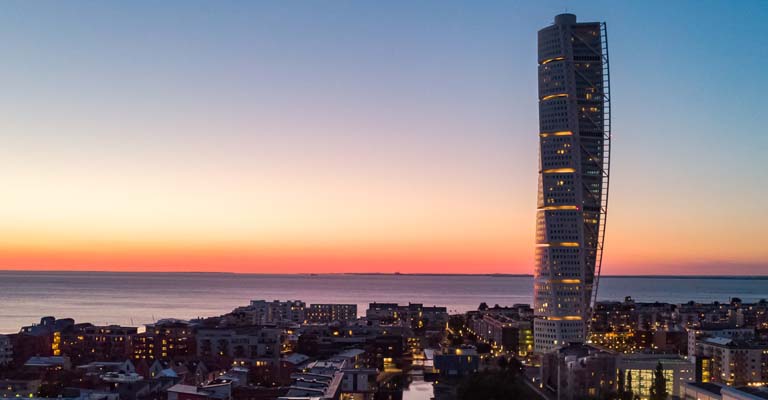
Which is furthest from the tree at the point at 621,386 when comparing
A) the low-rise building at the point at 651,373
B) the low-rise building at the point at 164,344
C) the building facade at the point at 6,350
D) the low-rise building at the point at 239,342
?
the building facade at the point at 6,350

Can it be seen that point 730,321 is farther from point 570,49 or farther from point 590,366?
point 590,366

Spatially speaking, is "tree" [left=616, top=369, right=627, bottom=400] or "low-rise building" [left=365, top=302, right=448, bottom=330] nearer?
"tree" [left=616, top=369, right=627, bottom=400]

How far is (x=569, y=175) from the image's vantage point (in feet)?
180

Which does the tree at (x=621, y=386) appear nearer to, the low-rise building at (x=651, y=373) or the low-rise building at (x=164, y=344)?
the low-rise building at (x=651, y=373)

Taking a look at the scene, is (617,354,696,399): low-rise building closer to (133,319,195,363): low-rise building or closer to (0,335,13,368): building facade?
(133,319,195,363): low-rise building

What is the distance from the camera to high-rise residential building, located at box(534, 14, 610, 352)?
54.1m

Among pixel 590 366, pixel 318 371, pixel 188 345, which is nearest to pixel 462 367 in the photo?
pixel 590 366

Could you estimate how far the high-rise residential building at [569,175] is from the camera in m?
54.1

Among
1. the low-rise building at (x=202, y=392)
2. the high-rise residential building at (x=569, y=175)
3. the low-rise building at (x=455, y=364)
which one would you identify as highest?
the high-rise residential building at (x=569, y=175)

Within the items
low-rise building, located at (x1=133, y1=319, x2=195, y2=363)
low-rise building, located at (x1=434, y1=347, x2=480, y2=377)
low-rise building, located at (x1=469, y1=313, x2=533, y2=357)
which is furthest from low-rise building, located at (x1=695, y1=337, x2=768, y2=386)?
low-rise building, located at (x1=133, y1=319, x2=195, y2=363)

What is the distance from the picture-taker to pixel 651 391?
29125 millimetres

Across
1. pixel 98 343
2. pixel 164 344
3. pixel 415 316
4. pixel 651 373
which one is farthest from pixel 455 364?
pixel 415 316

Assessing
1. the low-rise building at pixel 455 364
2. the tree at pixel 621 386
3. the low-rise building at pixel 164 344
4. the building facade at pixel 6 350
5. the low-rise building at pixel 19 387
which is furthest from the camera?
the low-rise building at pixel 164 344

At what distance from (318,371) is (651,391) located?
12.9 meters
